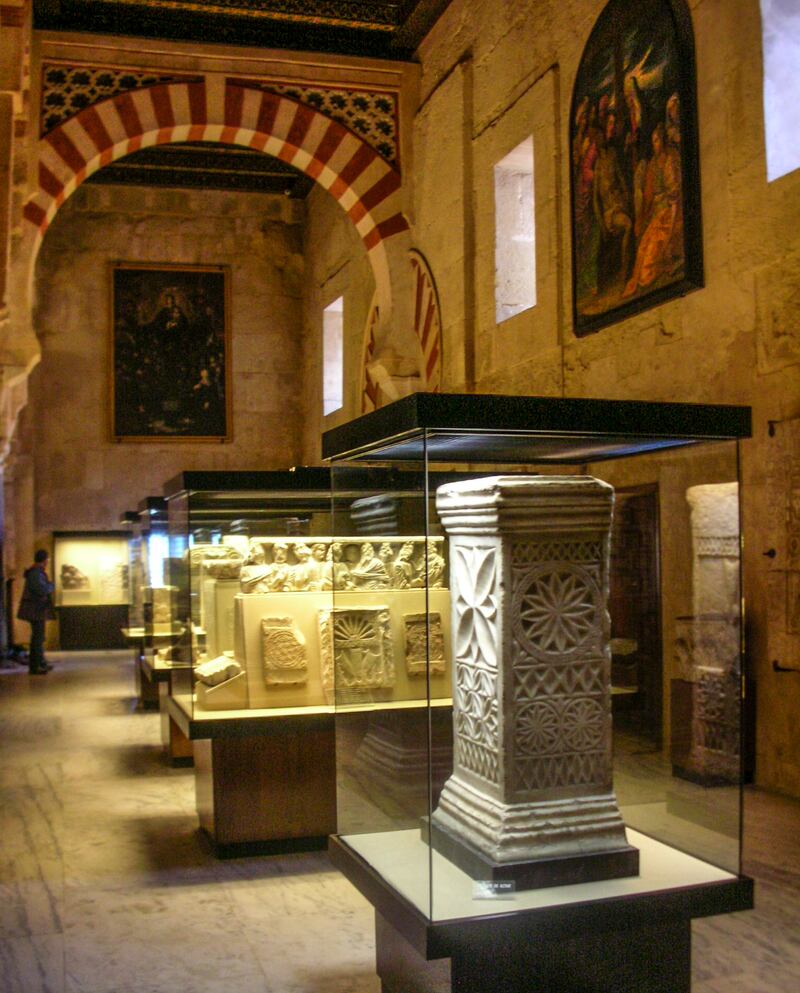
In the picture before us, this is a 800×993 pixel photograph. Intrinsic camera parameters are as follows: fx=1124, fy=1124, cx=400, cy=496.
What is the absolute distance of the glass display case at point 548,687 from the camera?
2912 mm

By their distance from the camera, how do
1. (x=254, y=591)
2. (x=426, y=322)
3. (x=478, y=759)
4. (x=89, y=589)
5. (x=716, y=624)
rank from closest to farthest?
(x=478, y=759) → (x=716, y=624) → (x=254, y=591) → (x=426, y=322) → (x=89, y=589)

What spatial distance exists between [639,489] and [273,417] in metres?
15.4

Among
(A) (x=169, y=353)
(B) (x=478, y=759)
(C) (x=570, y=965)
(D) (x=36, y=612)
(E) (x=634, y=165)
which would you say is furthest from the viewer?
(A) (x=169, y=353)

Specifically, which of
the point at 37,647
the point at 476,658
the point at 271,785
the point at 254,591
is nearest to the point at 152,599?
the point at 254,591

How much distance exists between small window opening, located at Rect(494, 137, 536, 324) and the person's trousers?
285 inches

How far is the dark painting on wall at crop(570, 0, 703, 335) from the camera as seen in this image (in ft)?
22.6

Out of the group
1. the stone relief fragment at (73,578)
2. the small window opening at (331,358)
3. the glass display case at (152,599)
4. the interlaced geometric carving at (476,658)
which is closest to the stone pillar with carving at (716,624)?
the interlaced geometric carving at (476,658)

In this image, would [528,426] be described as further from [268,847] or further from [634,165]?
[634,165]

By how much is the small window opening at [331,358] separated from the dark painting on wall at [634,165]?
9062mm

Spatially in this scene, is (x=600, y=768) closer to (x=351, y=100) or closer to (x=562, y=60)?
(x=562, y=60)

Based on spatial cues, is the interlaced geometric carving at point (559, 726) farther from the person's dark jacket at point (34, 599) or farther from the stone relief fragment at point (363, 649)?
the person's dark jacket at point (34, 599)

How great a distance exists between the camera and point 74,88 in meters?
11.4

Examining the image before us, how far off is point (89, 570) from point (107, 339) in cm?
370

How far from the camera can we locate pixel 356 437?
133 inches
